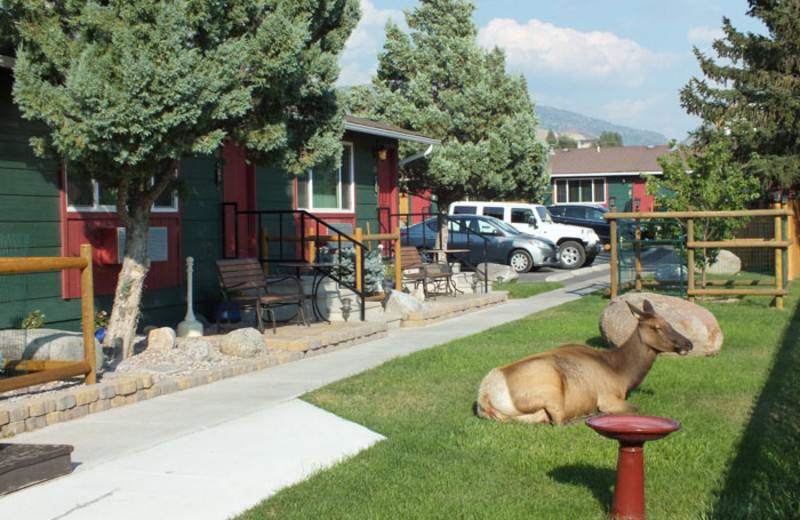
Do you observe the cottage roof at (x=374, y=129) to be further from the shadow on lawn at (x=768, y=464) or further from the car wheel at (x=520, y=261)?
the shadow on lawn at (x=768, y=464)

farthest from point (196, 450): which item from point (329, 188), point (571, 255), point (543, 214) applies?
point (543, 214)

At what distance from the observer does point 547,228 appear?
2648cm

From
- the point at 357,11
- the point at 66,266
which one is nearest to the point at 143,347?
the point at 66,266

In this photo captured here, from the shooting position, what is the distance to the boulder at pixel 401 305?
45.2 feet

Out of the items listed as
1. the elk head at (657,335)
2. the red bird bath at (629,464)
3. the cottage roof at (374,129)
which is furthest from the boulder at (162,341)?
the cottage roof at (374,129)

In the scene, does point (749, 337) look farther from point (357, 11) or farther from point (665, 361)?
point (357, 11)

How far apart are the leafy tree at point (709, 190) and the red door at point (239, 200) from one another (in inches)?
268

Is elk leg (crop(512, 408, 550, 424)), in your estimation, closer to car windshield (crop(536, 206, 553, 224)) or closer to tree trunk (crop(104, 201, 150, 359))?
tree trunk (crop(104, 201, 150, 359))

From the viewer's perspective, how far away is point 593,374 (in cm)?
714

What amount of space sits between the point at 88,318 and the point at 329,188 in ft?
29.1

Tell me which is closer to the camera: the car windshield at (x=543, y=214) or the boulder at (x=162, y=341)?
the boulder at (x=162, y=341)

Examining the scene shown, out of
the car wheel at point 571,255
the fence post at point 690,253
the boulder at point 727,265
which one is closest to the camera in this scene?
the fence post at point 690,253

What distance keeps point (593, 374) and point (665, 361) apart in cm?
312

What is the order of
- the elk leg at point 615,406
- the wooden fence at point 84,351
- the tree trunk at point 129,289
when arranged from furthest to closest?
the tree trunk at point 129,289, the wooden fence at point 84,351, the elk leg at point 615,406
